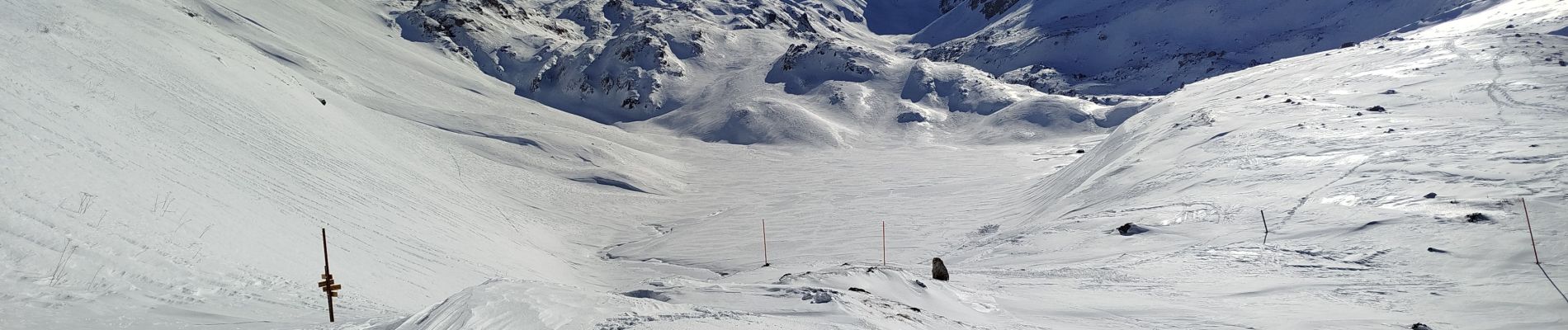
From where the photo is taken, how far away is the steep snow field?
13945mm

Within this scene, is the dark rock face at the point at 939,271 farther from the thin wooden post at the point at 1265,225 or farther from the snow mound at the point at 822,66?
the snow mound at the point at 822,66

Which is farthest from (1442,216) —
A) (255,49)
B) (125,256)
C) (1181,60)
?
(1181,60)

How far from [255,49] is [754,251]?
124 ft

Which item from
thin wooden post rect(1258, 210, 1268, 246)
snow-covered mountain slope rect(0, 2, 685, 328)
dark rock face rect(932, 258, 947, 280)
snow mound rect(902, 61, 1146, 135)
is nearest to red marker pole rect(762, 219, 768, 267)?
snow-covered mountain slope rect(0, 2, 685, 328)

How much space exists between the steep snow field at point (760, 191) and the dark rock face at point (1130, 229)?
1.32 ft

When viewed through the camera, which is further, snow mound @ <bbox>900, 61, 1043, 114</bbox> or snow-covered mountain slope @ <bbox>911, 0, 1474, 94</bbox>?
snow-covered mountain slope @ <bbox>911, 0, 1474, 94</bbox>

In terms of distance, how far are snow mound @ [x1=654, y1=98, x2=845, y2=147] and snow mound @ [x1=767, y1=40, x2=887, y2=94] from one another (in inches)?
327

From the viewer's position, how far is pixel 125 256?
13.3m

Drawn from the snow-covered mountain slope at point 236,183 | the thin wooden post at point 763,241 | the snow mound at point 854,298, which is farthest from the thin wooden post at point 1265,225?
the snow-covered mountain slope at point 236,183

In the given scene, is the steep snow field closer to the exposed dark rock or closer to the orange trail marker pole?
the exposed dark rock

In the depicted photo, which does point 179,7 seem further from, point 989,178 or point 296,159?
point 989,178

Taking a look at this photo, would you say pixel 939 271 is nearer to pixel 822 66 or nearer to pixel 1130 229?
pixel 1130 229

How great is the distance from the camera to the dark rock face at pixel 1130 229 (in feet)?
89.9

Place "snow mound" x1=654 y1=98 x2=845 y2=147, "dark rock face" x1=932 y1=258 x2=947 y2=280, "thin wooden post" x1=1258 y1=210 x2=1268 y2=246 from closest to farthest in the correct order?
1. "dark rock face" x1=932 y1=258 x2=947 y2=280
2. "thin wooden post" x1=1258 y1=210 x2=1268 y2=246
3. "snow mound" x1=654 y1=98 x2=845 y2=147
